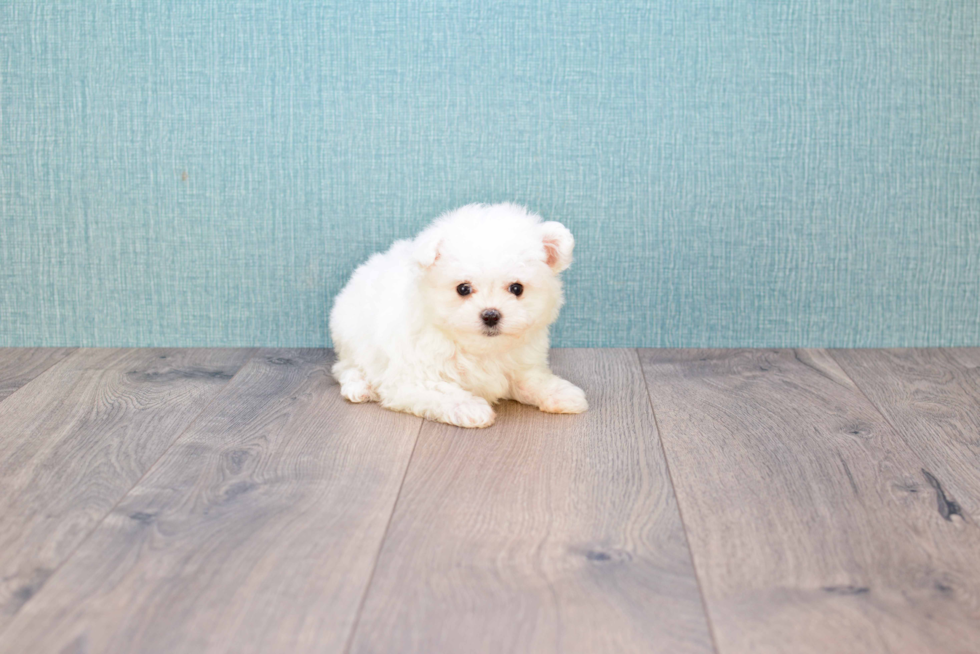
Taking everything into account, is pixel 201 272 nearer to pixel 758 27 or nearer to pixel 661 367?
pixel 661 367

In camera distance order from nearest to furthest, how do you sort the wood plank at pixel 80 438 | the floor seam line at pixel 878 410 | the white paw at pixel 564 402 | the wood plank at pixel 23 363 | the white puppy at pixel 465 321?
the wood plank at pixel 80 438 < the floor seam line at pixel 878 410 < the white puppy at pixel 465 321 < the white paw at pixel 564 402 < the wood plank at pixel 23 363

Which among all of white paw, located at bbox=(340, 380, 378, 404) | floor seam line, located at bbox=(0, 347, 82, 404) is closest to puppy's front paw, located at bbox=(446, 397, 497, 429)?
white paw, located at bbox=(340, 380, 378, 404)

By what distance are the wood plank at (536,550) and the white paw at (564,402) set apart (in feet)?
0.20

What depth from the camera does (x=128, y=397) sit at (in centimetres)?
214

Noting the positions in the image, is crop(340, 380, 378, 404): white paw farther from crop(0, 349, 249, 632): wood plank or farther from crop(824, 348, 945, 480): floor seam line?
crop(824, 348, 945, 480): floor seam line

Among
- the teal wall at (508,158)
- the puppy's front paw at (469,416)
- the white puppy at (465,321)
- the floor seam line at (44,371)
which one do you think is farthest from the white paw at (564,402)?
the floor seam line at (44,371)

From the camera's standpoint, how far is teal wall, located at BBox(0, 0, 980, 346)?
2404 mm

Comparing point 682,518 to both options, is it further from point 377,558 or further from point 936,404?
point 936,404

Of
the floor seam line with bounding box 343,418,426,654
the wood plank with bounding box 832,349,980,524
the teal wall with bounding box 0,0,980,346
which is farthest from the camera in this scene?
the teal wall with bounding box 0,0,980,346

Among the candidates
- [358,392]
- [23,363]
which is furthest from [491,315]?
[23,363]

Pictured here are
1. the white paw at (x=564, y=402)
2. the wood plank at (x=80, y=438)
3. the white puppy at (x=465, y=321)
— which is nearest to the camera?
the wood plank at (x=80, y=438)

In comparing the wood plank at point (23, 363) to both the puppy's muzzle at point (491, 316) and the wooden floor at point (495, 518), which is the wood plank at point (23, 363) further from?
the puppy's muzzle at point (491, 316)

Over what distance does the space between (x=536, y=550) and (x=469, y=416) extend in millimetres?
582

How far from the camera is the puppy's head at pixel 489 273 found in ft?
6.24
